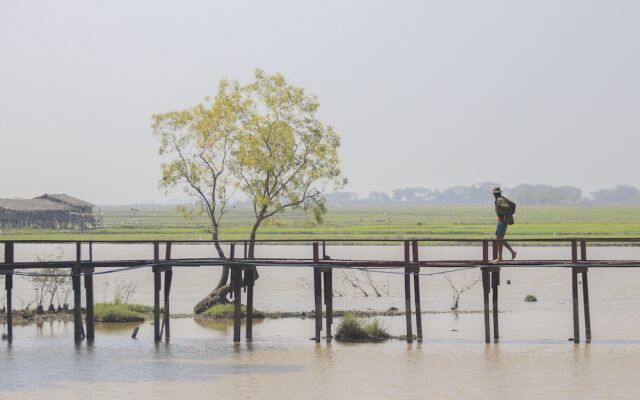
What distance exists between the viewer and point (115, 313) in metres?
44.6

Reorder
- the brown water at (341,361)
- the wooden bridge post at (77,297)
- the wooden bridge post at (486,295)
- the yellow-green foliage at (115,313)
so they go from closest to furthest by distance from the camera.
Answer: the brown water at (341,361) < the wooden bridge post at (486,295) < the wooden bridge post at (77,297) < the yellow-green foliage at (115,313)

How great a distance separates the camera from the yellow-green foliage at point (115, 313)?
44312 millimetres

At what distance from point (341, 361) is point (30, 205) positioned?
301 ft

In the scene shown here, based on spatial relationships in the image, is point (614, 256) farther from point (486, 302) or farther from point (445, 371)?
point (445, 371)

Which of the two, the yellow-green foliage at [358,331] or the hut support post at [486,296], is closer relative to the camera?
the hut support post at [486,296]

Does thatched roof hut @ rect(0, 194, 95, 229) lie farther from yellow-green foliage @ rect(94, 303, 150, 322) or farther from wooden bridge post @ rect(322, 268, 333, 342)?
wooden bridge post @ rect(322, 268, 333, 342)

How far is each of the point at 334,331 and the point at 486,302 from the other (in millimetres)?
6068

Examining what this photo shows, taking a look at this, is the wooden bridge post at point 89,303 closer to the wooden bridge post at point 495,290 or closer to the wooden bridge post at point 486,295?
the wooden bridge post at point 486,295

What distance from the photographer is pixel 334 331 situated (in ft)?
131

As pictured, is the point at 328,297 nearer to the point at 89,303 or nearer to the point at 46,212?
the point at 89,303

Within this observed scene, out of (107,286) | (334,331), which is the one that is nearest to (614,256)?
(107,286)

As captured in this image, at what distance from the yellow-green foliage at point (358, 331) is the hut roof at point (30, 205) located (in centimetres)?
8531

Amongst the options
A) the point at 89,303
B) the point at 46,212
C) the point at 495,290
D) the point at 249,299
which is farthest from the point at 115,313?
the point at 46,212

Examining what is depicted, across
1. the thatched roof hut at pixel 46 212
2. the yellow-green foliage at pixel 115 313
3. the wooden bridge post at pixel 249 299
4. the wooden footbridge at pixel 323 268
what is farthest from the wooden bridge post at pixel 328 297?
the thatched roof hut at pixel 46 212
